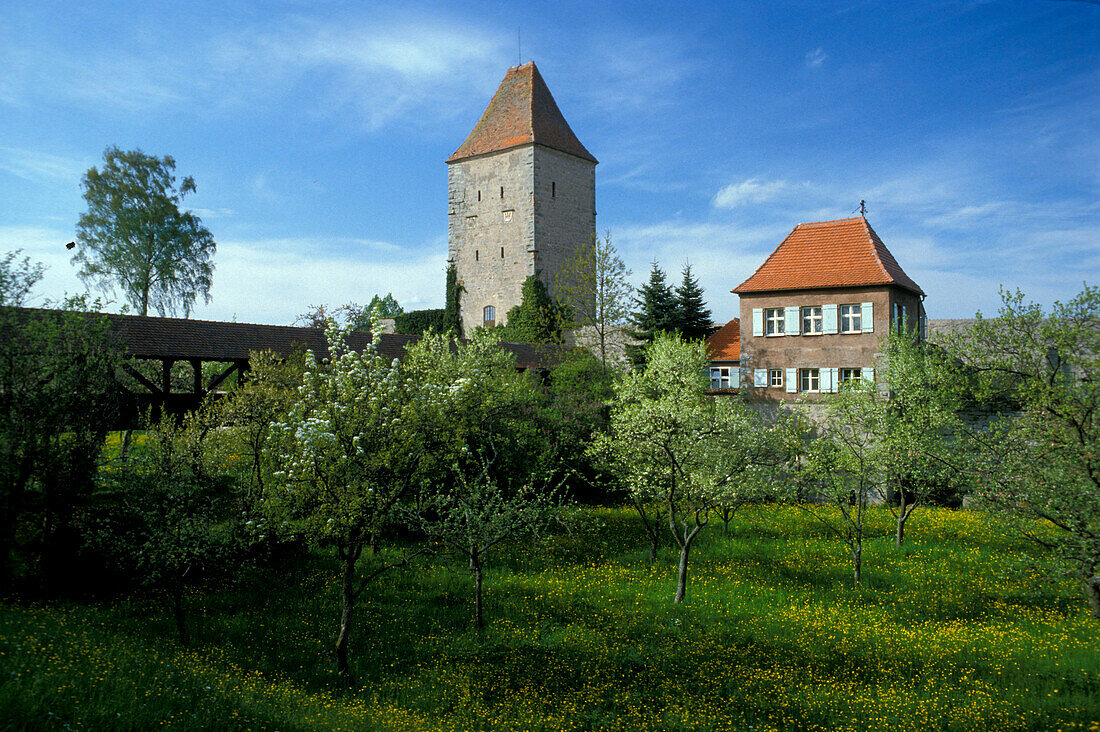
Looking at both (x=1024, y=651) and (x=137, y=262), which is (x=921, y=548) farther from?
(x=137, y=262)

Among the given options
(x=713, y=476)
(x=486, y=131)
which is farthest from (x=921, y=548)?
(x=486, y=131)

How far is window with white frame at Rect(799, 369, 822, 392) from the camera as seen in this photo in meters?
29.3

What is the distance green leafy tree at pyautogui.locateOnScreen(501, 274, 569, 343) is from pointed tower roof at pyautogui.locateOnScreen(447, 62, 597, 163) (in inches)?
361

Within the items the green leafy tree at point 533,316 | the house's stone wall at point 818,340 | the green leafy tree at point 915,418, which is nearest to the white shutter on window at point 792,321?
the house's stone wall at point 818,340

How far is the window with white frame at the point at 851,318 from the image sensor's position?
1118 inches

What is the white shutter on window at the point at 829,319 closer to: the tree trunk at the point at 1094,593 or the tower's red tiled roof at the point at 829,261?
the tower's red tiled roof at the point at 829,261

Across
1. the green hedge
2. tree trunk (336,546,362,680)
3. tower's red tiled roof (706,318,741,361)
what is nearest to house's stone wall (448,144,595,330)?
the green hedge

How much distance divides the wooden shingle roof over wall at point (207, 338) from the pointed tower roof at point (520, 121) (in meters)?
22.9

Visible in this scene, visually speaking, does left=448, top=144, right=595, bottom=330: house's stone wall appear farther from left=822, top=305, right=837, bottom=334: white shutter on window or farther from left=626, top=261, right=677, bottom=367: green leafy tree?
left=822, top=305, right=837, bottom=334: white shutter on window

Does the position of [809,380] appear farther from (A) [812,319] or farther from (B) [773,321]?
(B) [773,321]

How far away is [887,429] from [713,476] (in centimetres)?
816

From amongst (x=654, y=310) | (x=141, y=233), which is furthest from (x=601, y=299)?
(x=141, y=233)

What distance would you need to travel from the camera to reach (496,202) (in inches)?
1748

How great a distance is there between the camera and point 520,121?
44.5m
